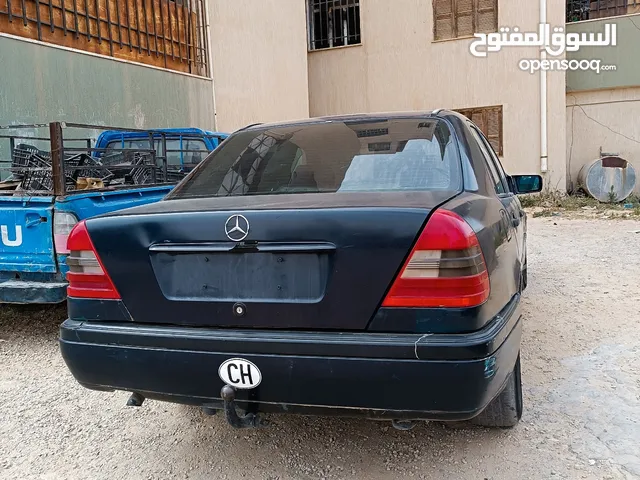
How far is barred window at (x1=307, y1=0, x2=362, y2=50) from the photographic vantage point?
1470cm

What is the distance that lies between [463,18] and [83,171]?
445 inches

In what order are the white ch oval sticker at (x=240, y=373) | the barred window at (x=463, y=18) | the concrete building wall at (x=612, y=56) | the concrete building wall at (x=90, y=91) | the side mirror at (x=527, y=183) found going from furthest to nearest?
the barred window at (x=463, y=18)
the concrete building wall at (x=612, y=56)
the concrete building wall at (x=90, y=91)
the side mirror at (x=527, y=183)
the white ch oval sticker at (x=240, y=373)

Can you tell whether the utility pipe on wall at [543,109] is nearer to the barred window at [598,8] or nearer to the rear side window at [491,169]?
the barred window at [598,8]

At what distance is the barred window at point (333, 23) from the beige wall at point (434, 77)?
0.34 metres

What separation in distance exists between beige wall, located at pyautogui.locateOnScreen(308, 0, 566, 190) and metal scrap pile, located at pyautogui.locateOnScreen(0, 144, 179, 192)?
9.58 metres

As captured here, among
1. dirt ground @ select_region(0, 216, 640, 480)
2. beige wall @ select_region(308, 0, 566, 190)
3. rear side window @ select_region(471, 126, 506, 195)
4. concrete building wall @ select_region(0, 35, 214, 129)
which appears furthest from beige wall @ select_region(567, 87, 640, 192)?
rear side window @ select_region(471, 126, 506, 195)

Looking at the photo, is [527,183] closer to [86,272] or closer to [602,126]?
[86,272]

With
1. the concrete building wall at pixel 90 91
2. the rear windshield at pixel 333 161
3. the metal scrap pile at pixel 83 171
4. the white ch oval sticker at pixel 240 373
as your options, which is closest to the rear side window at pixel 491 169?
the rear windshield at pixel 333 161

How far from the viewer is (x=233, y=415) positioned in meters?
1.96

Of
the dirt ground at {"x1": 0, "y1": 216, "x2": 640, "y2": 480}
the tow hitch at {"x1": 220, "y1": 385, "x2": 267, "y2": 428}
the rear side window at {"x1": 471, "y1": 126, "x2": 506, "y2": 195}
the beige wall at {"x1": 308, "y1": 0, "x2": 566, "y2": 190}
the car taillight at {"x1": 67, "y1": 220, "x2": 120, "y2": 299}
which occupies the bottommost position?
the dirt ground at {"x1": 0, "y1": 216, "x2": 640, "y2": 480}

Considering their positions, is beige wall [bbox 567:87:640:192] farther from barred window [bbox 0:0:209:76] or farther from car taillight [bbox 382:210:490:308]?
car taillight [bbox 382:210:490:308]

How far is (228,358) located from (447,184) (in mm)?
1103

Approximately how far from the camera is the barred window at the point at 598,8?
13.4 m

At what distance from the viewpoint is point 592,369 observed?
3.35 m
